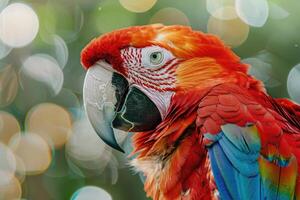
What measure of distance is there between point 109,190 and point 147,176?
824 millimetres

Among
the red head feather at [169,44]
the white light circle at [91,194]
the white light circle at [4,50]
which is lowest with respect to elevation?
the white light circle at [91,194]

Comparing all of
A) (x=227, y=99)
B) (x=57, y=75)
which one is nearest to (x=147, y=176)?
(x=227, y=99)

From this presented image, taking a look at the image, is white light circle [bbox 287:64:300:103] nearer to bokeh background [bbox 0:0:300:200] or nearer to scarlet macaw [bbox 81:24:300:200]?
bokeh background [bbox 0:0:300:200]

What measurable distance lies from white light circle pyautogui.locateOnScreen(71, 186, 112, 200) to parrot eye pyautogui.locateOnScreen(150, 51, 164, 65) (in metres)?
0.75

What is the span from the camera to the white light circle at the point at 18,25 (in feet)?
6.64

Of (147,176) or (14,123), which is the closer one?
(147,176)

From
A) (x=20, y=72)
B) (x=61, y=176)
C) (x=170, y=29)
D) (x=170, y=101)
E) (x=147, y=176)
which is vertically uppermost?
(x=170, y=29)

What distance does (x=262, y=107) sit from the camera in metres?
1.15

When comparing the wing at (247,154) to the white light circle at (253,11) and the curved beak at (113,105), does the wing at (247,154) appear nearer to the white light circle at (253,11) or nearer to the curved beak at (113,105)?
the curved beak at (113,105)

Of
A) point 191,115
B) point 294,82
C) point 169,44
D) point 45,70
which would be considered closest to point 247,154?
point 191,115

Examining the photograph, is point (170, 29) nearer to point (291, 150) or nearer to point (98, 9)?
point (291, 150)

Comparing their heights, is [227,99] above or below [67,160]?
above

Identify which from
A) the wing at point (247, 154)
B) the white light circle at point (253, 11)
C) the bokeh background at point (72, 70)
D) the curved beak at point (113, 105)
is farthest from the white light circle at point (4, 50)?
the wing at point (247, 154)

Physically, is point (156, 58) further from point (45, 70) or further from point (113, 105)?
point (45, 70)
